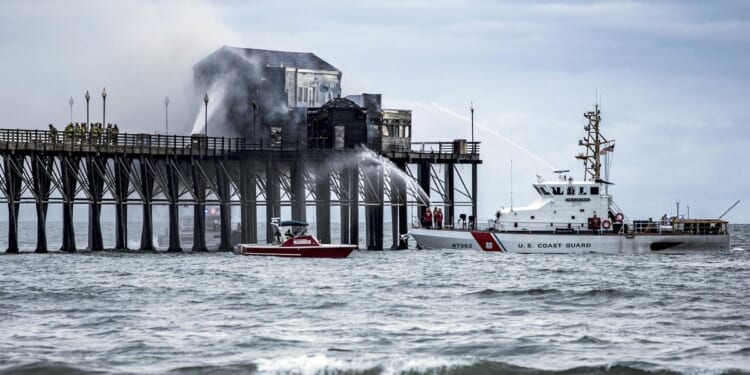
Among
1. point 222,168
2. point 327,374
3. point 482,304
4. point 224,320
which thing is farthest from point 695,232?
point 327,374

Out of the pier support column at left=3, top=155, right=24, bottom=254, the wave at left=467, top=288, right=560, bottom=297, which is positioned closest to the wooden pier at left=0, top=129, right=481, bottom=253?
the pier support column at left=3, top=155, right=24, bottom=254

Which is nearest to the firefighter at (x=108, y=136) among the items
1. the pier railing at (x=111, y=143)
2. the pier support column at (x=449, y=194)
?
the pier railing at (x=111, y=143)

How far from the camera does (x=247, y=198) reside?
307 feet

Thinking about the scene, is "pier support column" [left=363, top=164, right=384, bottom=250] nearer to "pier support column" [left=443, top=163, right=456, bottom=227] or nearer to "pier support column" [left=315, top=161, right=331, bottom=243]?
"pier support column" [left=315, top=161, right=331, bottom=243]

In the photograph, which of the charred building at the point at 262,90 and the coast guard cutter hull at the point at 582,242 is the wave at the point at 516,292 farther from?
the charred building at the point at 262,90

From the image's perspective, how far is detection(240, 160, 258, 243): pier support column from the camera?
91438 millimetres

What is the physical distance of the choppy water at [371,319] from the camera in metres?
33.8

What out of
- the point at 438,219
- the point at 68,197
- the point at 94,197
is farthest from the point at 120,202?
the point at 438,219

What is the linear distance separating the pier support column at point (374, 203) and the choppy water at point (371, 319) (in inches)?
908

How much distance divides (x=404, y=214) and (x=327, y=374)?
65.9m

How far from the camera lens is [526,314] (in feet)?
149

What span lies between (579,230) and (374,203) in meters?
16.6

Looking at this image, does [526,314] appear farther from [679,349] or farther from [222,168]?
[222,168]

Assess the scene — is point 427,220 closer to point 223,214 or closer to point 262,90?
point 223,214
